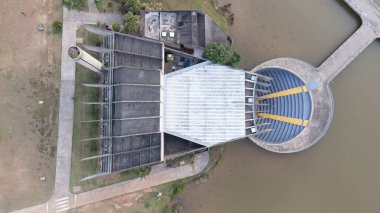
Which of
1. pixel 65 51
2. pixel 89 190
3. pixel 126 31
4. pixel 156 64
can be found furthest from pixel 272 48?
pixel 89 190

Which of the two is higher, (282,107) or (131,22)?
(131,22)

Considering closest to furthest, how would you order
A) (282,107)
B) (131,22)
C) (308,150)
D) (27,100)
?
(131,22) < (27,100) < (308,150) < (282,107)

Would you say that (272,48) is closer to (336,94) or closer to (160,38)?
(336,94)

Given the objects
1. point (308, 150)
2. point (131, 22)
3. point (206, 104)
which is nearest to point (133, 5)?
point (131, 22)

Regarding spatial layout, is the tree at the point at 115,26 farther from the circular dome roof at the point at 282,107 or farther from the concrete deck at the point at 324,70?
the circular dome roof at the point at 282,107

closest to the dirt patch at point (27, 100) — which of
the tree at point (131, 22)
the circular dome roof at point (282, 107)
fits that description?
the tree at point (131, 22)

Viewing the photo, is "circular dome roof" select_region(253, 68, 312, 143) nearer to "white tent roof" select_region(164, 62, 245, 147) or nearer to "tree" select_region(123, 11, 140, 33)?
"white tent roof" select_region(164, 62, 245, 147)

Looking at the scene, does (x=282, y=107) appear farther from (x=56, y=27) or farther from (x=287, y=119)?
(x=56, y=27)
